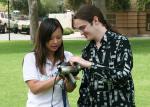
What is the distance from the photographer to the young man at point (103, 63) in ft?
12.6

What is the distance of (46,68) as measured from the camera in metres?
4.20

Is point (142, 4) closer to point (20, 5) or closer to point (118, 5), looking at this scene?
point (118, 5)

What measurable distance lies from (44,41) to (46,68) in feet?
0.73

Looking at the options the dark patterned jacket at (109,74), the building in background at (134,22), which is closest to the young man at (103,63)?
the dark patterned jacket at (109,74)

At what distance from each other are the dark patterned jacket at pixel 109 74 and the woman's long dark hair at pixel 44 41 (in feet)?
0.86

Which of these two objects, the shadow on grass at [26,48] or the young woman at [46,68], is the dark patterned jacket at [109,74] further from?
the shadow on grass at [26,48]

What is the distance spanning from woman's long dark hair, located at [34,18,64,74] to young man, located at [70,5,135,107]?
246mm

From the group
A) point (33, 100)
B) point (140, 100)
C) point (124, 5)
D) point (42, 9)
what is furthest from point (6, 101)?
point (42, 9)

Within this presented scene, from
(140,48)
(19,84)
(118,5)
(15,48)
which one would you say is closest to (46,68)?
(19,84)

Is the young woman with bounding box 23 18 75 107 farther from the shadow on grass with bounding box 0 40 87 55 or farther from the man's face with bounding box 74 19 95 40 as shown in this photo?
the shadow on grass with bounding box 0 40 87 55

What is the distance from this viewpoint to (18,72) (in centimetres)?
1561

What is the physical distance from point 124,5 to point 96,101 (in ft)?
132

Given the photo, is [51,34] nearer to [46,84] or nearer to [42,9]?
[46,84]

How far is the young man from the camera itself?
3.83m
